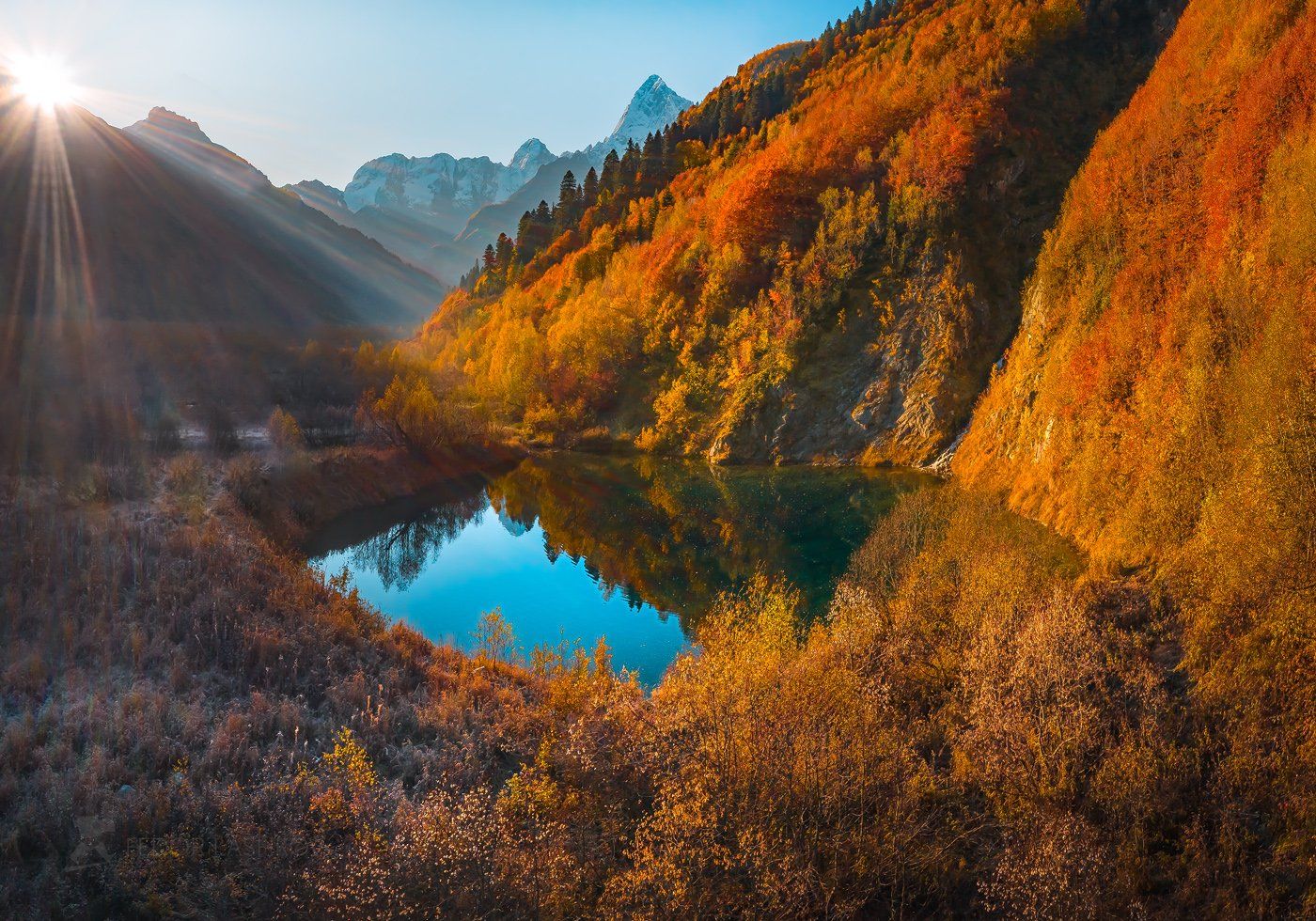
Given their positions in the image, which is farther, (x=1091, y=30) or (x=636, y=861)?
(x=1091, y=30)

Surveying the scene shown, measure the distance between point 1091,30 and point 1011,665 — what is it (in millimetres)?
58656

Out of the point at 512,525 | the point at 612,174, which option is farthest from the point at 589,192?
the point at 512,525

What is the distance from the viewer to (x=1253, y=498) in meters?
10.2

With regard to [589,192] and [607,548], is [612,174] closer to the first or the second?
[589,192]

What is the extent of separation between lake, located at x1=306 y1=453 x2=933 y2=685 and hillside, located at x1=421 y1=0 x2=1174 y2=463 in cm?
712

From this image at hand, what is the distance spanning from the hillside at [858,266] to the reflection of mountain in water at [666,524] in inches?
250

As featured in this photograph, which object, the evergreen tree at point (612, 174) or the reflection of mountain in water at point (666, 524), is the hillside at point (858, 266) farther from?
the evergreen tree at point (612, 174)

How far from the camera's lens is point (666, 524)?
31766mm

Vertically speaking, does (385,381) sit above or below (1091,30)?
below

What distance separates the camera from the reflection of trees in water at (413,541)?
2650 cm

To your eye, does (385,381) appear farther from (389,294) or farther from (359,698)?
(389,294)

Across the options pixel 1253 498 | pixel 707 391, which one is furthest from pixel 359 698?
pixel 707 391

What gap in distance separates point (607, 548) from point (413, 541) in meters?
9.64

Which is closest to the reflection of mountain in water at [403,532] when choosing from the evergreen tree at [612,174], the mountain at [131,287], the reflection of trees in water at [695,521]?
the reflection of trees in water at [695,521]
